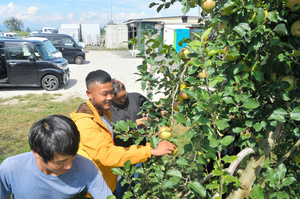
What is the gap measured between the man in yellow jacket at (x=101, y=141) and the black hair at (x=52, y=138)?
0.29m

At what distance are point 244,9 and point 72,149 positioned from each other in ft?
3.64

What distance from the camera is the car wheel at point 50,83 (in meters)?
8.55

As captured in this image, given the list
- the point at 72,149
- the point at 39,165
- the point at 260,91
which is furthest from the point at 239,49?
the point at 39,165

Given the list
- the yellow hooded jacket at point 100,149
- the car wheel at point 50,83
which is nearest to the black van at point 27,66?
the car wheel at point 50,83

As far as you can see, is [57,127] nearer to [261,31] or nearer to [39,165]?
[39,165]

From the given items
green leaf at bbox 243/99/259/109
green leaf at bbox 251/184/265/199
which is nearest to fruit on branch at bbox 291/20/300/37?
green leaf at bbox 243/99/259/109

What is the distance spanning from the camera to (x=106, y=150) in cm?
152

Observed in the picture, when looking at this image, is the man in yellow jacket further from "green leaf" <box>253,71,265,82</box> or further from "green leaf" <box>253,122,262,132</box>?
"green leaf" <box>253,71,265,82</box>

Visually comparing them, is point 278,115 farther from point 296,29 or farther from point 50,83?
point 50,83

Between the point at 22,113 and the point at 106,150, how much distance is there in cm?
588

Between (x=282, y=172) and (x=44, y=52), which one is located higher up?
(x=44, y=52)

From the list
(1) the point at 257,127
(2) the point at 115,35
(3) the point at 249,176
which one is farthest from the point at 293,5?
(2) the point at 115,35

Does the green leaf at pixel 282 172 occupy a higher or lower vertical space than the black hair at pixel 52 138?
lower

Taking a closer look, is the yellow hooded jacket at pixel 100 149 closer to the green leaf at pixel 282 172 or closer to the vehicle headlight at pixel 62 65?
the green leaf at pixel 282 172
